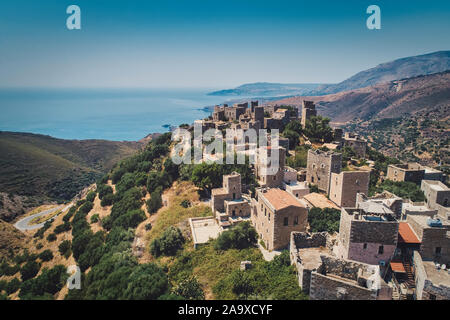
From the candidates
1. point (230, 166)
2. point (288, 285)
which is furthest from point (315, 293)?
point (230, 166)

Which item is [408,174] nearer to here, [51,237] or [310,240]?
[310,240]

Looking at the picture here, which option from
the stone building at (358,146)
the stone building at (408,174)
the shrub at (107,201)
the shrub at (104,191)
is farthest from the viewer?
the stone building at (358,146)

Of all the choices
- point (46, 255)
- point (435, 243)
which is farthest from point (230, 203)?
point (46, 255)

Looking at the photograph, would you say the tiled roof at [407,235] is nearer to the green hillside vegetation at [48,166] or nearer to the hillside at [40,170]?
the hillside at [40,170]

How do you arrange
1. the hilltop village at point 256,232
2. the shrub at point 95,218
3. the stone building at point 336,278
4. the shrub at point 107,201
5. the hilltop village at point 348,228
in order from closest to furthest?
the stone building at point 336,278, the hilltop village at point 348,228, the hilltop village at point 256,232, the shrub at point 95,218, the shrub at point 107,201

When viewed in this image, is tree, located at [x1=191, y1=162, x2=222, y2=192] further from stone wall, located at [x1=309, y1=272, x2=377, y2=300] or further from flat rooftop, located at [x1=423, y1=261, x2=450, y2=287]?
flat rooftop, located at [x1=423, y1=261, x2=450, y2=287]

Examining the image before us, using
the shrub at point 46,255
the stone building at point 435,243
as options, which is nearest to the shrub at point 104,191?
the shrub at point 46,255

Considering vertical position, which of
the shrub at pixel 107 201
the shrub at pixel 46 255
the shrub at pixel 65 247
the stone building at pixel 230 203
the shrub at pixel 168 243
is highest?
the stone building at pixel 230 203

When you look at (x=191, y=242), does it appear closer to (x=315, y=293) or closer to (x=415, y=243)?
(x=315, y=293)

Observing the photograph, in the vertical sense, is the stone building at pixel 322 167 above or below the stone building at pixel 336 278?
above
